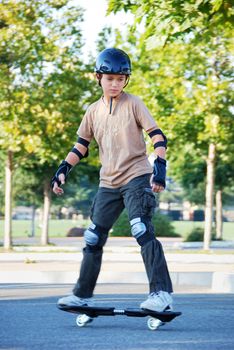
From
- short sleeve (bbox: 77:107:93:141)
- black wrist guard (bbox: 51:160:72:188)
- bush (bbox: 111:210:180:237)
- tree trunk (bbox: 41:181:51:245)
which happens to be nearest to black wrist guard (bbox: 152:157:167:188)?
short sleeve (bbox: 77:107:93:141)

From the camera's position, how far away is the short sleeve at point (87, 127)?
275 inches

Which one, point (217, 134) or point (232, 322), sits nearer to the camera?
point (232, 322)

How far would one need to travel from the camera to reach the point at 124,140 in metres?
6.75

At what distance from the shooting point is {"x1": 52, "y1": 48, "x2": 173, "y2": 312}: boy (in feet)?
21.7

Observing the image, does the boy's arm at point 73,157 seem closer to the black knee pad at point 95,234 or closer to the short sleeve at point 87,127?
the short sleeve at point 87,127

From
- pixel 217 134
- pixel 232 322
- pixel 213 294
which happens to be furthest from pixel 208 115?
pixel 232 322

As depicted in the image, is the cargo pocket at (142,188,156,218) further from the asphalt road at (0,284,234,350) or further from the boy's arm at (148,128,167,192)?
the asphalt road at (0,284,234,350)

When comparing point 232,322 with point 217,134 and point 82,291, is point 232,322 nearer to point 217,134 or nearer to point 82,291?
point 82,291

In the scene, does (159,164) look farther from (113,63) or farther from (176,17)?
(176,17)

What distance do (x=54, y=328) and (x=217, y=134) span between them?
20.8 metres

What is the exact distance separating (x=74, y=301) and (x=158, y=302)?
629 millimetres

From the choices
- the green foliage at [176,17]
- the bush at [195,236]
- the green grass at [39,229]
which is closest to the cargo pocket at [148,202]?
the green foliage at [176,17]

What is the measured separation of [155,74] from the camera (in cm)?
2844

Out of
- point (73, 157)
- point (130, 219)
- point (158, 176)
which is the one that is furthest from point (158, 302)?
A: point (73, 157)
